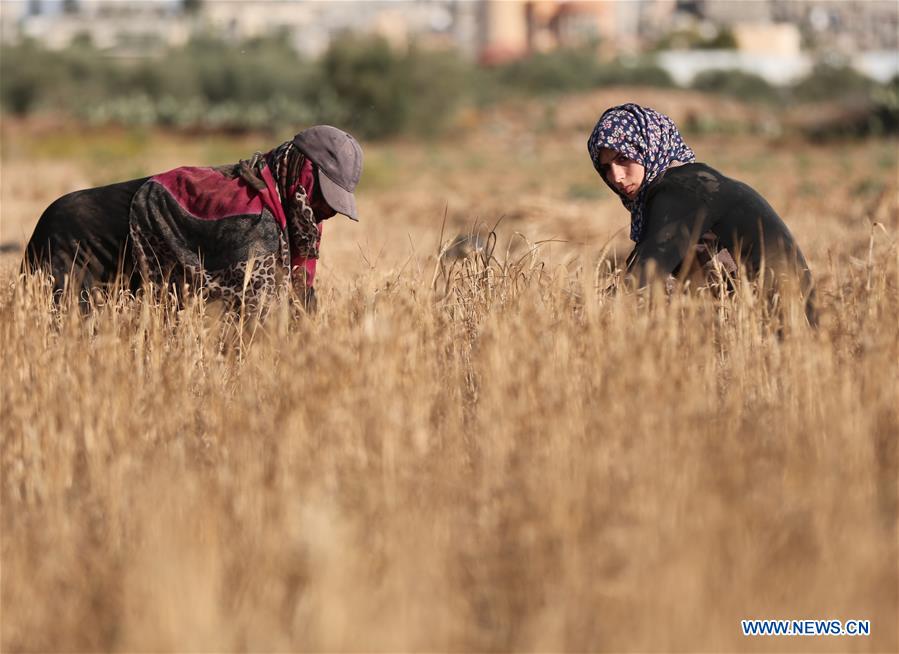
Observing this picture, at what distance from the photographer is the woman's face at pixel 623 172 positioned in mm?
4691

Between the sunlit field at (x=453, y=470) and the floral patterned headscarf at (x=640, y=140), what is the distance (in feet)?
1.49

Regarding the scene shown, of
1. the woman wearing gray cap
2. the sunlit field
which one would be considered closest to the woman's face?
the sunlit field

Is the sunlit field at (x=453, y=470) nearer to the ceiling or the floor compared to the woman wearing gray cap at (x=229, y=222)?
nearer to the floor

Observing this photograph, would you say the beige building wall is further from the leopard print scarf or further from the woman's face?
the leopard print scarf

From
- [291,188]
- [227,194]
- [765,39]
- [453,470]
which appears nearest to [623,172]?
[291,188]

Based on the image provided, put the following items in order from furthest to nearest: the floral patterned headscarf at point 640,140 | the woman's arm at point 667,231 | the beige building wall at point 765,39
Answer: the beige building wall at point 765,39 < the floral patterned headscarf at point 640,140 < the woman's arm at point 667,231

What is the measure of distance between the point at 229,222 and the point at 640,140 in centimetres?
142

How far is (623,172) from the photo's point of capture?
4707 mm

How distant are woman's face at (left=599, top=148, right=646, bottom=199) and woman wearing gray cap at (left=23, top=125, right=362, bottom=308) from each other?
89 cm

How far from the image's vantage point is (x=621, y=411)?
10.7 ft

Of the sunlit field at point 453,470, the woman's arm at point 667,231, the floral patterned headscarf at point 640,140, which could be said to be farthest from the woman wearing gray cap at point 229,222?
the woman's arm at point 667,231

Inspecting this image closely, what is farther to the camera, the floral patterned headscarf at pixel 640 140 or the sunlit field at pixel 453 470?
the floral patterned headscarf at pixel 640 140

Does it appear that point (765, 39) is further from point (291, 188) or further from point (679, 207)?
point (291, 188)

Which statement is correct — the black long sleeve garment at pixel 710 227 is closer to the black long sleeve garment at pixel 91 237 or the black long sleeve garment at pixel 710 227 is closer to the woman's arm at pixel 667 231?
the woman's arm at pixel 667 231
